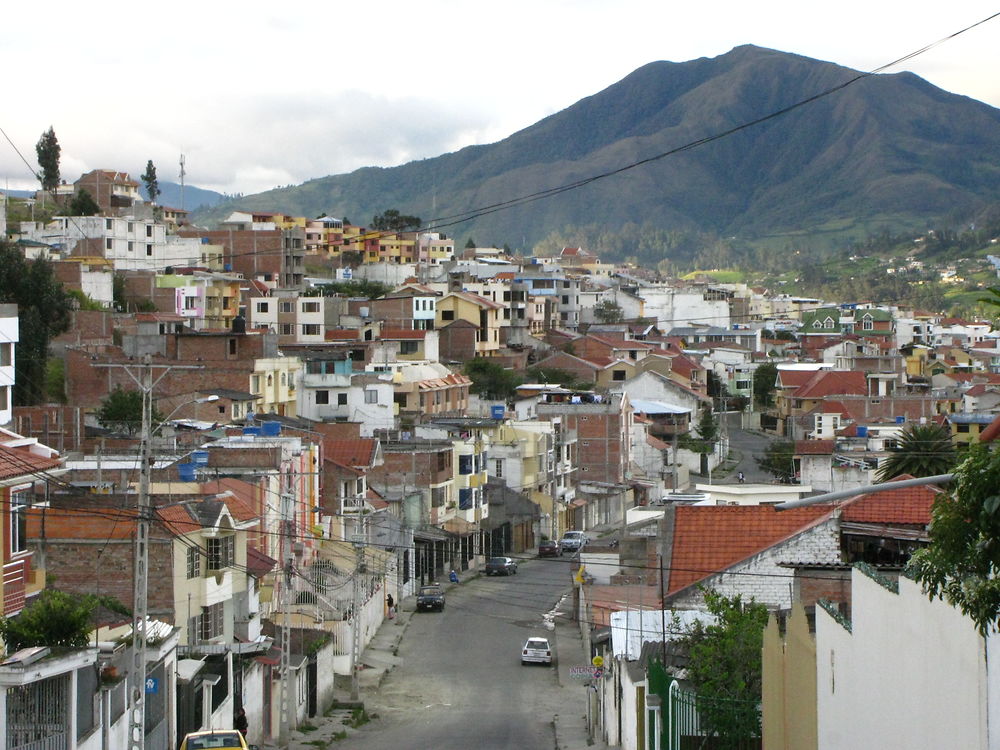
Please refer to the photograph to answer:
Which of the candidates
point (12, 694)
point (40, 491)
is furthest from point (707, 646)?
point (40, 491)

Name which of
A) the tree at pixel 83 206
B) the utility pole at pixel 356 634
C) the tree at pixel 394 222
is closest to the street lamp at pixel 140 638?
the utility pole at pixel 356 634

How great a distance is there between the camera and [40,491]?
29.1 meters

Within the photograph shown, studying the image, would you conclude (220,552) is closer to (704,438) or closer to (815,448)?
(815,448)

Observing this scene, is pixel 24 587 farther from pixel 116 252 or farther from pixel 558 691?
pixel 116 252

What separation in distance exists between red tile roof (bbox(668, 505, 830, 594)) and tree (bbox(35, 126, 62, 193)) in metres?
90.0

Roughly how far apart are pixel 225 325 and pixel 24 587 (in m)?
66.2

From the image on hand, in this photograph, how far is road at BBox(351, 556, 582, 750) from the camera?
30469 mm

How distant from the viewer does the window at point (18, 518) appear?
68.4ft

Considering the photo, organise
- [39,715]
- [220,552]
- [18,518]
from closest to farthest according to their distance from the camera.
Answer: [39,715], [18,518], [220,552]

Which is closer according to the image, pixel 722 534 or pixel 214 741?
pixel 214 741

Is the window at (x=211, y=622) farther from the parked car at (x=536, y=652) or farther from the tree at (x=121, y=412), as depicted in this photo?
the tree at (x=121, y=412)

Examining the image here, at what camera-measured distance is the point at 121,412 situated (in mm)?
53531

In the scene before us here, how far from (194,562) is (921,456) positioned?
15.1 metres

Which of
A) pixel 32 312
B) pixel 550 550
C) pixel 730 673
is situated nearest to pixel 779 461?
pixel 550 550
